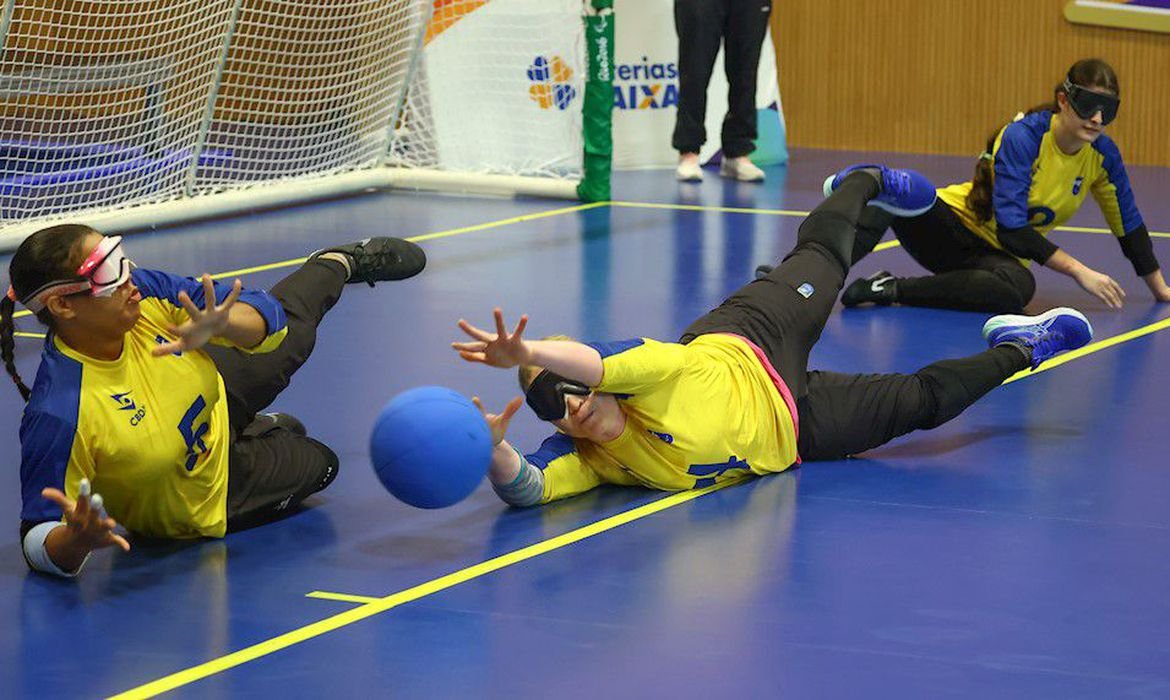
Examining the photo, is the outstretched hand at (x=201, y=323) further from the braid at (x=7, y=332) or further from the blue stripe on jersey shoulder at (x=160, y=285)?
the braid at (x=7, y=332)

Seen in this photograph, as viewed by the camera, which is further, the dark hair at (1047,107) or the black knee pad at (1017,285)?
the black knee pad at (1017,285)

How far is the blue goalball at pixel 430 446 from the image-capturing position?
14.7ft

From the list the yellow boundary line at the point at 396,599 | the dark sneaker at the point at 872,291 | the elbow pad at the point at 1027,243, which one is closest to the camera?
the yellow boundary line at the point at 396,599

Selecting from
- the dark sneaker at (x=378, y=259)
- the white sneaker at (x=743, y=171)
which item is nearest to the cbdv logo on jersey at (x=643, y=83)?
the white sneaker at (x=743, y=171)

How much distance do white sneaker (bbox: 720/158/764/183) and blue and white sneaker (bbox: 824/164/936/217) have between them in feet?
16.6

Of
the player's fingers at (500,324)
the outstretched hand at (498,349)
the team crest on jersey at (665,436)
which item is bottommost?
the team crest on jersey at (665,436)

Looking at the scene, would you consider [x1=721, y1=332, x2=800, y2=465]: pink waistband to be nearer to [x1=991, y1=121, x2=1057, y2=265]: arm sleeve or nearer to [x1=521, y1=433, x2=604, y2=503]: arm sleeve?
[x1=521, y1=433, x2=604, y2=503]: arm sleeve

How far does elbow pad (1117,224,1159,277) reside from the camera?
7.95 metres

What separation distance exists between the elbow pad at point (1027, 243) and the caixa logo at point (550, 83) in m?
4.52

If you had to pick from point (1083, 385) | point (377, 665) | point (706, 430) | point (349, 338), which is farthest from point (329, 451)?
point (1083, 385)

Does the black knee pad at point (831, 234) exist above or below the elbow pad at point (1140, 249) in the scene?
above

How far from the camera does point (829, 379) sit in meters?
5.61

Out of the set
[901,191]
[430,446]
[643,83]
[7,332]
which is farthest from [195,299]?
[643,83]

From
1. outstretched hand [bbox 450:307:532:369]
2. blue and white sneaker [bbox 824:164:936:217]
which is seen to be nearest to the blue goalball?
outstretched hand [bbox 450:307:532:369]
